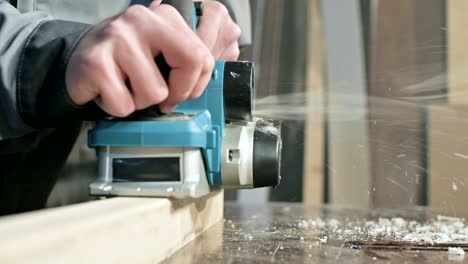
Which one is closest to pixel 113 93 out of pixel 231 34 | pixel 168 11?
pixel 168 11

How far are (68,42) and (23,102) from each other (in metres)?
0.09

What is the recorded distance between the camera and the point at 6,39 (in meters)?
0.69

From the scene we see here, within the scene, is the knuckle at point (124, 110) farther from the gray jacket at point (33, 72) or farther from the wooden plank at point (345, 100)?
the wooden plank at point (345, 100)

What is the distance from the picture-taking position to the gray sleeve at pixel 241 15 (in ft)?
4.41

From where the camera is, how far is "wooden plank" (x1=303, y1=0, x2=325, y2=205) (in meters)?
1.97

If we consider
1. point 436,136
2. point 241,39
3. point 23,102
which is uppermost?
point 241,39

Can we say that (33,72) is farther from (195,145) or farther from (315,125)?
(315,125)

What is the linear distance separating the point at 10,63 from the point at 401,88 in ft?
3.41

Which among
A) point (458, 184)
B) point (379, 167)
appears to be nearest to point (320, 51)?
point (379, 167)

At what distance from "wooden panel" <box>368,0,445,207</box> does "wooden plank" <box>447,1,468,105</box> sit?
24 millimetres

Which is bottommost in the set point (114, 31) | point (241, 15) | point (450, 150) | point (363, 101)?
point (450, 150)

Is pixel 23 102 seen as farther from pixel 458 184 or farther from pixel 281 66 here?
pixel 281 66

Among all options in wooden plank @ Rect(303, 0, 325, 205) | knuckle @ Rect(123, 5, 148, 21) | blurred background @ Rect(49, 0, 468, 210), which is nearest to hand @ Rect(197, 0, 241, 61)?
blurred background @ Rect(49, 0, 468, 210)

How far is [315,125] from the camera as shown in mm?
1961
